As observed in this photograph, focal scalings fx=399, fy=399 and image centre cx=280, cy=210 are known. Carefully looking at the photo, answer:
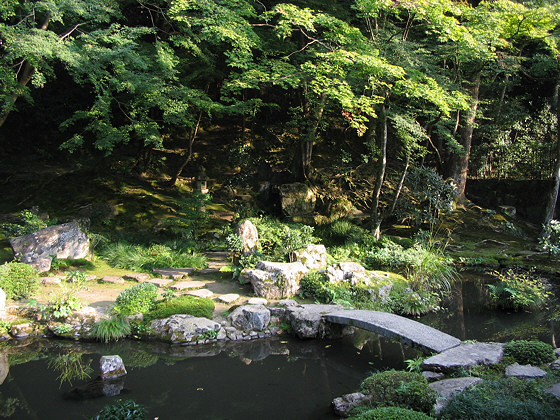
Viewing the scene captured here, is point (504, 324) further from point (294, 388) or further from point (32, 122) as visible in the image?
point (32, 122)

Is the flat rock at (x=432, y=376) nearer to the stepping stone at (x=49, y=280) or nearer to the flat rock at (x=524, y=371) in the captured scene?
the flat rock at (x=524, y=371)

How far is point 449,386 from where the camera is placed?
415 cm

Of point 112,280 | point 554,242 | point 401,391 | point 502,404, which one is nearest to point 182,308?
point 112,280

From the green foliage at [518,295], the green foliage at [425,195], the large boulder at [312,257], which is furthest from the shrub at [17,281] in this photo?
the green foliage at [425,195]

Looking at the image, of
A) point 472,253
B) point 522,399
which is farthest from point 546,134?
point 522,399

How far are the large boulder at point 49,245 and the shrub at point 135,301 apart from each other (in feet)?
8.77

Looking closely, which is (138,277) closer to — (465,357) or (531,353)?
(465,357)

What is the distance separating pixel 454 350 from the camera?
16.8ft

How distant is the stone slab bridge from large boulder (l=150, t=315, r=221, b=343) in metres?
1.82

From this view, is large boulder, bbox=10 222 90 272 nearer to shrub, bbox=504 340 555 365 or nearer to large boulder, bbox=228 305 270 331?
large boulder, bbox=228 305 270 331

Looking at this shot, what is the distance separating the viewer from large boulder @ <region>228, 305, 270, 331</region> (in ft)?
20.7

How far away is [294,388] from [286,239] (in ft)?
13.9

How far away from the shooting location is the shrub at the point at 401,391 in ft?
12.0

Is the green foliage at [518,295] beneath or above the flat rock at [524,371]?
beneath
